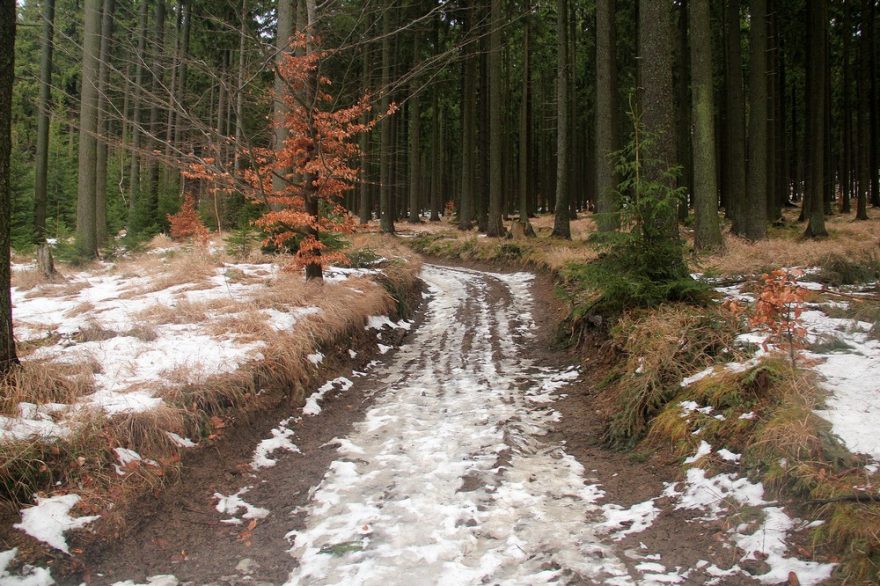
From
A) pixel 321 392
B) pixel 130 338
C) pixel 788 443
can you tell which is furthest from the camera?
pixel 321 392

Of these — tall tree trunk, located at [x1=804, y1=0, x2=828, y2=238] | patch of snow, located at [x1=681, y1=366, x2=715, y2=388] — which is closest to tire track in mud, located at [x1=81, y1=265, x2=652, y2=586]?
patch of snow, located at [x1=681, y1=366, x2=715, y2=388]

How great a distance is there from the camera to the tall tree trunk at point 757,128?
577 inches

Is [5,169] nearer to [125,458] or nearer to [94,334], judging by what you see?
[94,334]

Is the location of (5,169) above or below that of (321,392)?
above

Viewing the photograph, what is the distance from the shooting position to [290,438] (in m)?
5.89

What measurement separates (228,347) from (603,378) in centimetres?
464

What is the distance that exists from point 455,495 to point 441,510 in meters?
0.24

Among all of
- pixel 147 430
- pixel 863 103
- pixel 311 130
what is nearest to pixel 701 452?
pixel 147 430

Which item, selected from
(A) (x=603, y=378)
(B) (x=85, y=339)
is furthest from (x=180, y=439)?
(A) (x=603, y=378)

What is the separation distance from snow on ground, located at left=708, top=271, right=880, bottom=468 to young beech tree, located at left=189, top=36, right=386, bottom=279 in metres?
6.42

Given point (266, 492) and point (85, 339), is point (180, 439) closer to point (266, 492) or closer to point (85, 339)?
point (266, 492)

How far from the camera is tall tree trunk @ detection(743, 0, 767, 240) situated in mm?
14664

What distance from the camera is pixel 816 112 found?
17594 mm

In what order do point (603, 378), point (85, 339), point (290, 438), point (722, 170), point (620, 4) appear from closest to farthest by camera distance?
point (290, 438)
point (85, 339)
point (603, 378)
point (620, 4)
point (722, 170)
